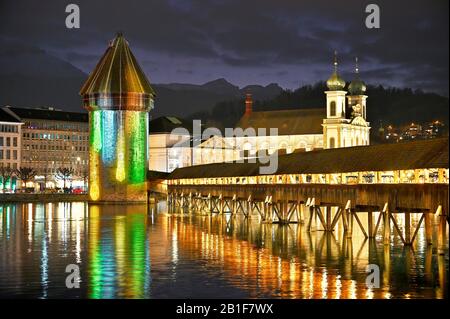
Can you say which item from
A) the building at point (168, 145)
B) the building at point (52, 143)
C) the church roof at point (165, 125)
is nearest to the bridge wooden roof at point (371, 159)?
the building at point (168, 145)

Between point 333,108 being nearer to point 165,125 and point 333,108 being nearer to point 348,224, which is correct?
point 165,125

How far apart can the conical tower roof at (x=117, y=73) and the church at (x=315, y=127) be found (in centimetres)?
4864

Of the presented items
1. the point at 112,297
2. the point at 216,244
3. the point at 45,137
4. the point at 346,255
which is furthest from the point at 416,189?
the point at 45,137

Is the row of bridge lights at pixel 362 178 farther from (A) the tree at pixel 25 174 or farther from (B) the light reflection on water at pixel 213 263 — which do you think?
(A) the tree at pixel 25 174

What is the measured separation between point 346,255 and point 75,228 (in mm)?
21212

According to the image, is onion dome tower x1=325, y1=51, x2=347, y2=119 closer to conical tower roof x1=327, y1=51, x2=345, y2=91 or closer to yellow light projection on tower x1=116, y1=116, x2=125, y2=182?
conical tower roof x1=327, y1=51, x2=345, y2=91

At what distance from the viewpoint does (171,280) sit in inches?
1053

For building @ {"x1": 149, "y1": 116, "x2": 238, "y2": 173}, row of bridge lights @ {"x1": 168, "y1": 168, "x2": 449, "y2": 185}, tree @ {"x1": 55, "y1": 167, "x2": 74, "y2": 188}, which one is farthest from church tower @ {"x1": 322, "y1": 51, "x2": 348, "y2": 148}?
row of bridge lights @ {"x1": 168, "y1": 168, "x2": 449, "y2": 185}

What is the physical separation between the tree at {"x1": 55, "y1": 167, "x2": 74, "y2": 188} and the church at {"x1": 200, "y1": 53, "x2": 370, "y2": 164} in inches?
832

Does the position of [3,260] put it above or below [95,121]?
below

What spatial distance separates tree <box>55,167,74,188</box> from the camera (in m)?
142

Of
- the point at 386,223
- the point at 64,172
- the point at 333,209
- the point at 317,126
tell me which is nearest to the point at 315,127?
the point at 317,126

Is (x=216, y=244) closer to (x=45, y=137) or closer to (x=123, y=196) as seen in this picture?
(x=123, y=196)
